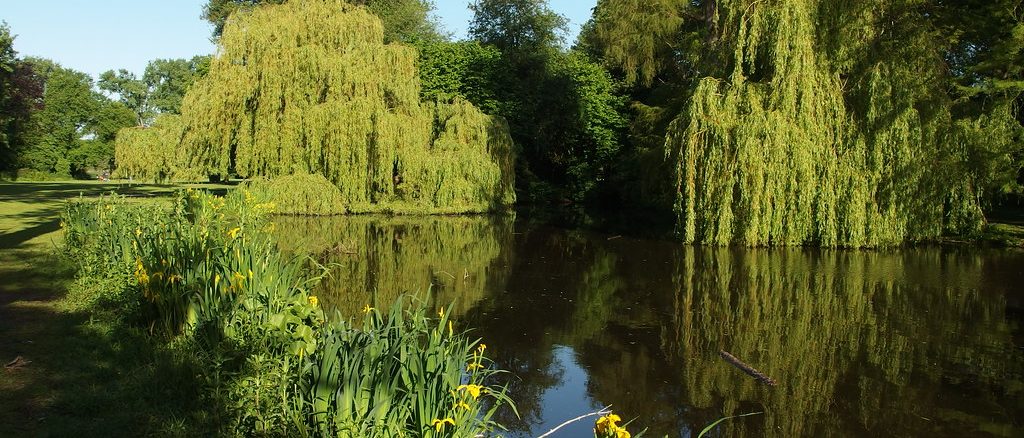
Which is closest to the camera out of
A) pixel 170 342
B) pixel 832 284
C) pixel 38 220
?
pixel 170 342

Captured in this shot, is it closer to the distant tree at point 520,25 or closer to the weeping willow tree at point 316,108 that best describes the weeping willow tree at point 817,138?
the weeping willow tree at point 316,108

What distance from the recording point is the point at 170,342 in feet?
18.3

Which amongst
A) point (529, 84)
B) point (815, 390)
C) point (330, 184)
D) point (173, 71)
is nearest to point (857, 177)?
point (815, 390)

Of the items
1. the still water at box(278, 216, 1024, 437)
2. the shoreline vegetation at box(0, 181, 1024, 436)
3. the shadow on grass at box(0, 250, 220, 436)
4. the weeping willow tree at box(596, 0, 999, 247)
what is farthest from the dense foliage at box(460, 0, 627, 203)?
the shadow on grass at box(0, 250, 220, 436)

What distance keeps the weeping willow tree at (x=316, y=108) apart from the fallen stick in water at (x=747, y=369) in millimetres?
15205

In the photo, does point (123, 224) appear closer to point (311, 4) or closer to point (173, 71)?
point (311, 4)

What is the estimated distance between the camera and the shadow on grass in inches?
159

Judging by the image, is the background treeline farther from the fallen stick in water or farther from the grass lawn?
the grass lawn

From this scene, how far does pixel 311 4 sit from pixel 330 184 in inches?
219

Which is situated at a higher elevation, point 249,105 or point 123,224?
point 249,105

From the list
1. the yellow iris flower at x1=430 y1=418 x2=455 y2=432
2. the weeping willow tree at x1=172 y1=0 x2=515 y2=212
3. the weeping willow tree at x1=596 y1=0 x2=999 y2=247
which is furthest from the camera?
the weeping willow tree at x1=172 y1=0 x2=515 y2=212

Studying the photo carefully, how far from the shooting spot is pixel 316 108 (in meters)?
20.6

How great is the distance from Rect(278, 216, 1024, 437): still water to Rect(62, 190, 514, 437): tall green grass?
1.23 m

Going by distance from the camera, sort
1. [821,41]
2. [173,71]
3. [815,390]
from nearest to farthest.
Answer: [815,390], [821,41], [173,71]
